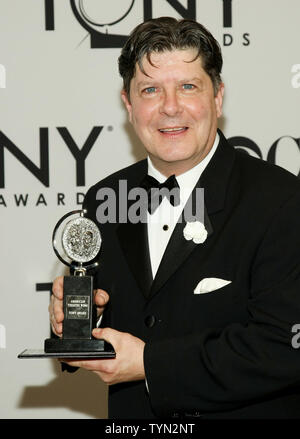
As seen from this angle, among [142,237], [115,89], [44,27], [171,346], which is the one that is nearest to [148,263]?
[142,237]

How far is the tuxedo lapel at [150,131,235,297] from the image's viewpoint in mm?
2029

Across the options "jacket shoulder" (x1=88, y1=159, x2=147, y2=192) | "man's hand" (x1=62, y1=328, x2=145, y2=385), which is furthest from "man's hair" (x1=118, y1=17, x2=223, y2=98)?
"man's hand" (x1=62, y1=328, x2=145, y2=385)

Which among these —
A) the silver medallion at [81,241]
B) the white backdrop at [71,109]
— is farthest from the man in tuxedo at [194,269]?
the white backdrop at [71,109]

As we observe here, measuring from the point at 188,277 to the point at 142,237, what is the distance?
9.4 inches

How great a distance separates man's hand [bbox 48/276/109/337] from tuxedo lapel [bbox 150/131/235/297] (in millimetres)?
170

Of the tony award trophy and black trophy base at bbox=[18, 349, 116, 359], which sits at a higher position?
the tony award trophy

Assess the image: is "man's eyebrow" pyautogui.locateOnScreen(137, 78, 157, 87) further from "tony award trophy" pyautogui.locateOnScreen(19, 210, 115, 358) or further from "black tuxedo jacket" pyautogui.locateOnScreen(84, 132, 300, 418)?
"tony award trophy" pyautogui.locateOnScreen(19, 210, 115, 358)

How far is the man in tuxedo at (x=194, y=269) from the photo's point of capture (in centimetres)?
189

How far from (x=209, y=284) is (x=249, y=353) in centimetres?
22

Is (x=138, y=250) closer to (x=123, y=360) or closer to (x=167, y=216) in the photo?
(x=167, y=216)

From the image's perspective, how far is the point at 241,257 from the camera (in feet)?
6.47

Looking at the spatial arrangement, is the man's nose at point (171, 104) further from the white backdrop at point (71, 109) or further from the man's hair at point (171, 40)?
the white backdrop at point (71, 109)

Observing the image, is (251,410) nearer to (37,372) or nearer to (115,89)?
(37,372)

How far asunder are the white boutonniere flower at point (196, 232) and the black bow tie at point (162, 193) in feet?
0.54
